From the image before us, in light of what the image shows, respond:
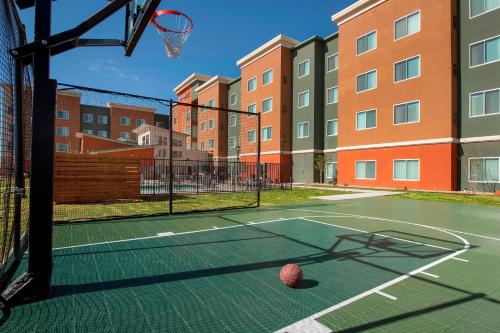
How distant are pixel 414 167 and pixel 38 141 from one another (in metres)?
24.9

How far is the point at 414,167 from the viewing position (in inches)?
930

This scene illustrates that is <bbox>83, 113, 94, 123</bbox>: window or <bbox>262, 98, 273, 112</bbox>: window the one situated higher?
<bbox>83, 113, 94, 123</bbox>: window

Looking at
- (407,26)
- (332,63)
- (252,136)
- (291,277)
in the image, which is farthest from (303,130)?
(291,277)

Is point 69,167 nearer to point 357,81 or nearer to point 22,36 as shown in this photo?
point 22,36

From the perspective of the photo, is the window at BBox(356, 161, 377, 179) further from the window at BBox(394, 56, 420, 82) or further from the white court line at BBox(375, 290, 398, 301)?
the white court line at BBox(375, 290, 398, 301)

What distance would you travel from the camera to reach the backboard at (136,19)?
4.90 m

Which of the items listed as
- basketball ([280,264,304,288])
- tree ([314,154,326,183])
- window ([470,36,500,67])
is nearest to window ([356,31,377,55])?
window ([470,36,500,67])

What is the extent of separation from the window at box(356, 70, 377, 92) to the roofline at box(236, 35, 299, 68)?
1152 centimetres

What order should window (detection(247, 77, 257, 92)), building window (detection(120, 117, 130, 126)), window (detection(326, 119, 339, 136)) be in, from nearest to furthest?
window (detection(326, 119, 339, 136)), window (detection(247, 77, 257, 92)), building window (detection(120, 117, 130, 126))

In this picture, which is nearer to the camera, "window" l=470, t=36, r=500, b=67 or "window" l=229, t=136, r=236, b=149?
"window" l=470, t=36, r=500, b=67

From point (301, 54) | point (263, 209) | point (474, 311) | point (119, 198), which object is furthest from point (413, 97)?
point (474, 311)

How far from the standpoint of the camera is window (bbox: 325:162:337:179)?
105 ft

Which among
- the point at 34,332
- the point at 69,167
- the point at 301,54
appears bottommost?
the point at 34,332

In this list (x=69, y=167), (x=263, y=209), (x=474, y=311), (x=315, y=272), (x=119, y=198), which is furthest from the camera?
(x=119, y=198)
